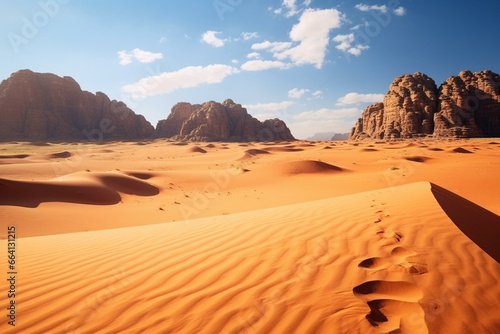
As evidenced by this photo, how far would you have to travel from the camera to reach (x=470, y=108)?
5528 cm

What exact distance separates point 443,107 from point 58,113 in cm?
9692

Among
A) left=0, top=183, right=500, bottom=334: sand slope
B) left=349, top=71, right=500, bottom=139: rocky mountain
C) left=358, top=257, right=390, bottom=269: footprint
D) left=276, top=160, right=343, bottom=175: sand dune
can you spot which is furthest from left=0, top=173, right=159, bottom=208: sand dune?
left=349, top=71, right=500, bottom=139: rocky mountain

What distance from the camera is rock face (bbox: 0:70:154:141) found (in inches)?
2549

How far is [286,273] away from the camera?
2.87 metres

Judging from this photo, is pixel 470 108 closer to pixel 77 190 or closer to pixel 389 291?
pixel 389 291

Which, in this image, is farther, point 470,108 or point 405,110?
point 405,110

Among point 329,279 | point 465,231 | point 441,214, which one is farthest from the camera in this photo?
point 441,214

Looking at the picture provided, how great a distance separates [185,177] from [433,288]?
17.5 meters

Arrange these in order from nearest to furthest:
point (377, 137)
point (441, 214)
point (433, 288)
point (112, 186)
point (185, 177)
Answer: point (433, 288) < point (441, 214) < point (112, 186) < point (185, 177) < point (377, 137)

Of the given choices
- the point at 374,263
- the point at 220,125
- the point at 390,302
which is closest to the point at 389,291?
the point at 390,302

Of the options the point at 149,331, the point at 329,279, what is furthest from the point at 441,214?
the point at 149,331

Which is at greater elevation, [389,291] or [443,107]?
[443,107]

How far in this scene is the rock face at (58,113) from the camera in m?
Answer: 64.8

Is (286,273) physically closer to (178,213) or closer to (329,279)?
(329,279)
